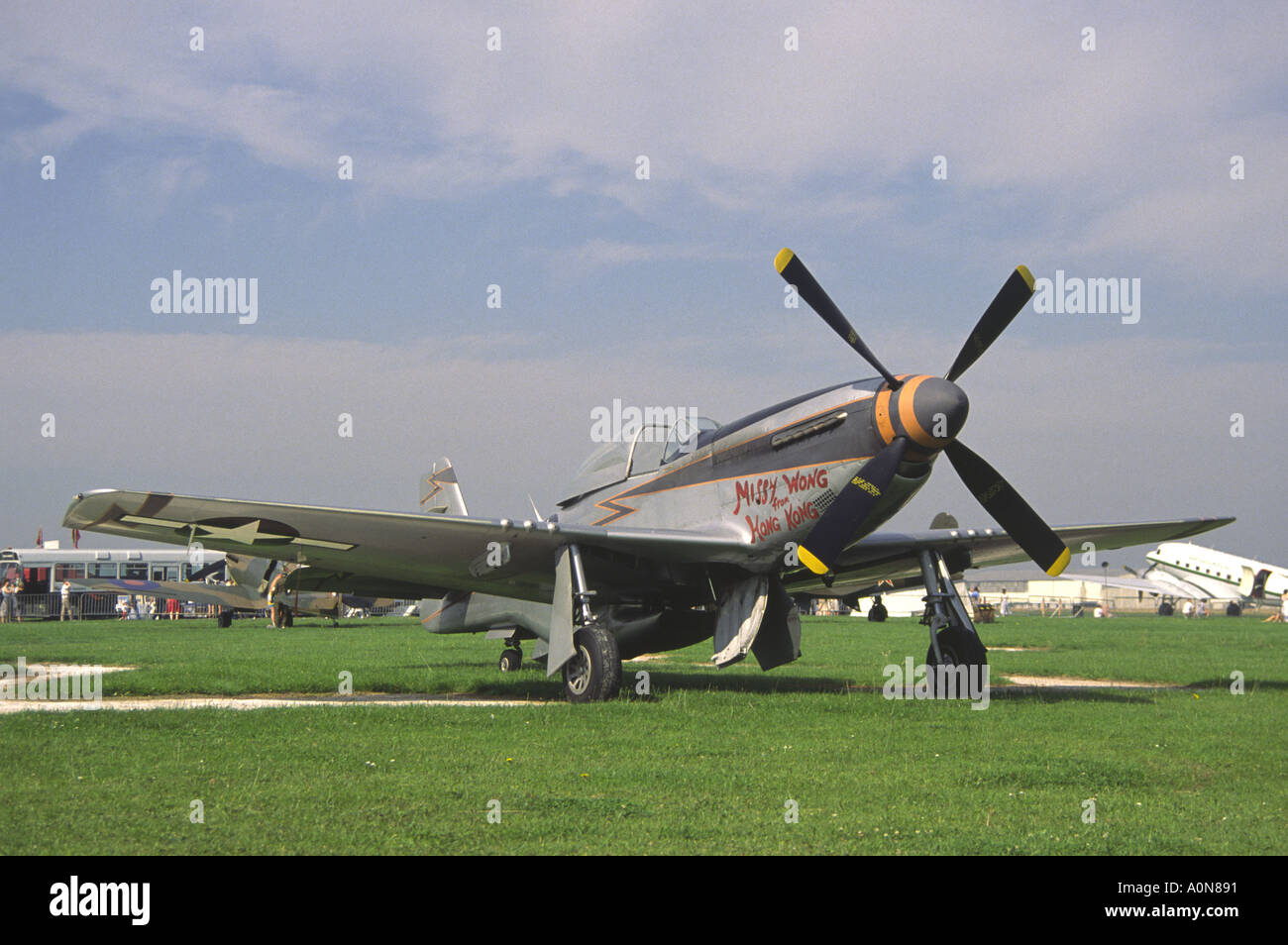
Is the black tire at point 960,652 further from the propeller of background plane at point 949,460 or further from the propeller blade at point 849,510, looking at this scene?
the propeller blade at point 849,510

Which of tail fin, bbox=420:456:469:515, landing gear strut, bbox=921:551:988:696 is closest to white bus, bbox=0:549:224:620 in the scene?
tail fin, bbox=420:456:469:515

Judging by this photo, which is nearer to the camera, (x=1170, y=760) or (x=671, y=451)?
(x=1170, y=760)

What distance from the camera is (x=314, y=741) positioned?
26.7ft

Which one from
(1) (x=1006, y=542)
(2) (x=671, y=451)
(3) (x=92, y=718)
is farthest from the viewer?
(1) (x=1006, y=542)

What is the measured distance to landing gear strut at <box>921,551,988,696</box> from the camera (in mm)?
12438

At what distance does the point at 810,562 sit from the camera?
10.9 metres

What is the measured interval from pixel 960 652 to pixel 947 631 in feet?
0.96

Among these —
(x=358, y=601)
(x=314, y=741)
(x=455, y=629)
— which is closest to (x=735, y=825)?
(x=314, y=741)

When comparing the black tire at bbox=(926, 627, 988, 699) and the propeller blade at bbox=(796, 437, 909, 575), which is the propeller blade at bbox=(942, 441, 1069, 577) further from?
the propeller blade at bbox=(796, 437, 909, 575)

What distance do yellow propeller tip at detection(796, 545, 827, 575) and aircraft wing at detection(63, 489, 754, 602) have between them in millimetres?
1288

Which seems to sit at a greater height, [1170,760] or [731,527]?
[731,527]

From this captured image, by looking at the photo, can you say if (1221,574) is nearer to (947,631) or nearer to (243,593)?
(243,593)

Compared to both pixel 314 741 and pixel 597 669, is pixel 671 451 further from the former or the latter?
pixel 314 741
